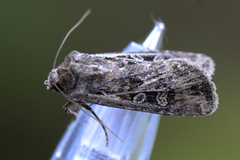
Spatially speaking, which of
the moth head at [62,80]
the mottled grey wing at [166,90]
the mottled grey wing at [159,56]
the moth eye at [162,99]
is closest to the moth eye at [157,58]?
the mottled grey wing at [159,56]

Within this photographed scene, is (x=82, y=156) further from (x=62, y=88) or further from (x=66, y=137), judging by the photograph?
(x=62, y=88)

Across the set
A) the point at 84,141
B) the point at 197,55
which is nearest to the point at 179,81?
the point at 197,55

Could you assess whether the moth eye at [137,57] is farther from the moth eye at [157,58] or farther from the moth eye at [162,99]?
the moth eye at [162,99]

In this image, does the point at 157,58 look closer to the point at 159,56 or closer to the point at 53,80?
the point at 159,56

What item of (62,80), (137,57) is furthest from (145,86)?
(62,80)

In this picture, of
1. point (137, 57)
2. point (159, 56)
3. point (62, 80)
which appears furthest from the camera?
point (159, 56)

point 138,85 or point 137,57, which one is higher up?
point 137,57

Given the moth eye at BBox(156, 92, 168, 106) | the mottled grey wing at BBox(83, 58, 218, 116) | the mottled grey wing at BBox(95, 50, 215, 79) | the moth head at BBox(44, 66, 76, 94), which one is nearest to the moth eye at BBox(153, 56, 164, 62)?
the mottled grey wing at BBox(95, 50, 215, 79)

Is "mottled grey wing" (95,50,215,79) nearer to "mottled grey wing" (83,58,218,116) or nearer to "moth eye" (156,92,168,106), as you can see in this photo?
"mottled grey wing" (83,58,218,116)
